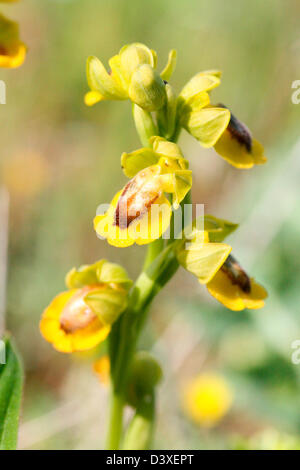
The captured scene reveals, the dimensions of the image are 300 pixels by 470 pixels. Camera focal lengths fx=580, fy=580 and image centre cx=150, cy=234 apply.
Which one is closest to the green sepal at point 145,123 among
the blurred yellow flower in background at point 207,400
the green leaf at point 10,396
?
the green leaf at point 10,396

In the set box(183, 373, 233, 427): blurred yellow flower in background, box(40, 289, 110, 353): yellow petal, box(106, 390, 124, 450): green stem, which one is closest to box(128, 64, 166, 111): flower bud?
box(40, 289, 110, 353): yellow petal

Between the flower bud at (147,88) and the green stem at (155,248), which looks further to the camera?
the green stem at (155,248)

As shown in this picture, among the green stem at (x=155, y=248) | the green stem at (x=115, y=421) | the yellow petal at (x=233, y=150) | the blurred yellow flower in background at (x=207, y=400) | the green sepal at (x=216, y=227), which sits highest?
the yellow petal at (x=233, y=150)

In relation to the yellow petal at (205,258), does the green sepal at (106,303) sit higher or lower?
lower

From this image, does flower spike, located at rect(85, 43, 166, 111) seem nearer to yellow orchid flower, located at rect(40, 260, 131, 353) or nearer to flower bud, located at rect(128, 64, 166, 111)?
flower bud, located at rect(128, 64, 166, 111)

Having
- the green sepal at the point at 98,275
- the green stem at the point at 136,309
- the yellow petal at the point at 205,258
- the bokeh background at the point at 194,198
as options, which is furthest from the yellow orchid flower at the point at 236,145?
the bokeh background at the point at 194,198

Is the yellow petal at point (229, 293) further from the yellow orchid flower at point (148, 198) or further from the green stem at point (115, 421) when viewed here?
the green stem at point (115, 421)

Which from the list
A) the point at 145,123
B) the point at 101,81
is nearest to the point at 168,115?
the point at 145,123

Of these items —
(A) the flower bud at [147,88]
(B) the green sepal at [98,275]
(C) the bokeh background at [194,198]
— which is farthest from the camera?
(C) the bokeh background at [194,198]

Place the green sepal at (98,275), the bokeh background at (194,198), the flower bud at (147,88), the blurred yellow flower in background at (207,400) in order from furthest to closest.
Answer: the blurred yellow flower in background at (207,400)
the bokeh background at (194,198)
the green sepal at (98,275)
the flower bud at (147,88)

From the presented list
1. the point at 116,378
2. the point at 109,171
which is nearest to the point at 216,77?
the point at 116,378
